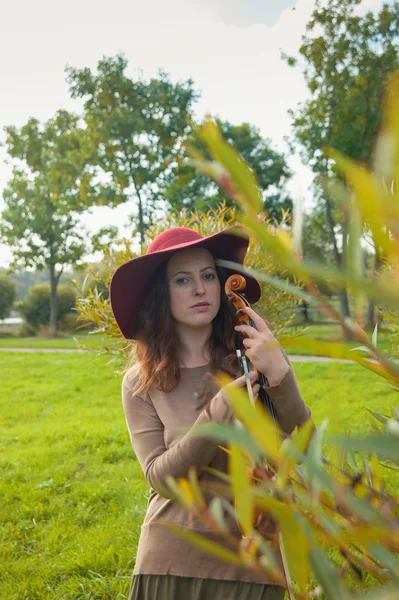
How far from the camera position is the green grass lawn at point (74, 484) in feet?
11.6

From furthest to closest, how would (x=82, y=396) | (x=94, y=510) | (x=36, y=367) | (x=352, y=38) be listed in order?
1. (x=352, y=38)
2. (x=36, y=367)
3. (x=82, y=396)
4. (x=94, y=510)

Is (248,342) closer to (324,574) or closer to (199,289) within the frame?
(199,289)

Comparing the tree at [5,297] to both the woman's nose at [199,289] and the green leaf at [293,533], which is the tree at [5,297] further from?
the green leaf at [293,533]

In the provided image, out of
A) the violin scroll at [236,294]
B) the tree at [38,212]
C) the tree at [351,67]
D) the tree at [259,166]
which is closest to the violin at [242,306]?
the violin scroll at [236,294]

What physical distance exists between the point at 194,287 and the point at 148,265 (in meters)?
0.21

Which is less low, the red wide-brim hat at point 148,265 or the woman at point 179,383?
the red wide-brim hat at point 148,265

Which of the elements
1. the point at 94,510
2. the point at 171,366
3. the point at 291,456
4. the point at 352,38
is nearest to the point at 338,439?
the point at 291,456

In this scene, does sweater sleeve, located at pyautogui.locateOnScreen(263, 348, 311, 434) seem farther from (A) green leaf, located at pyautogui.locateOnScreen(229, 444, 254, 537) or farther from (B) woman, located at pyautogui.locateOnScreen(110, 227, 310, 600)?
(A) green leaf, located at pyautogui.locateOnScreen(229, 444, 254, 537)

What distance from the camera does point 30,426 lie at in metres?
7.46

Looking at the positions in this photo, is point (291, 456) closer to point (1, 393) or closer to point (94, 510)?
point (94, 510)

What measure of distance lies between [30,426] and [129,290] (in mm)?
6054

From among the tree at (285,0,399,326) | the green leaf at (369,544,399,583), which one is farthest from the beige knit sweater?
the tree at (285,0,399,326)

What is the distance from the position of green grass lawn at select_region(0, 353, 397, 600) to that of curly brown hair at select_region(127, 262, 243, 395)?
46 cm

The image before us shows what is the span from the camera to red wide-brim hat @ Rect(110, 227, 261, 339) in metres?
1.92
